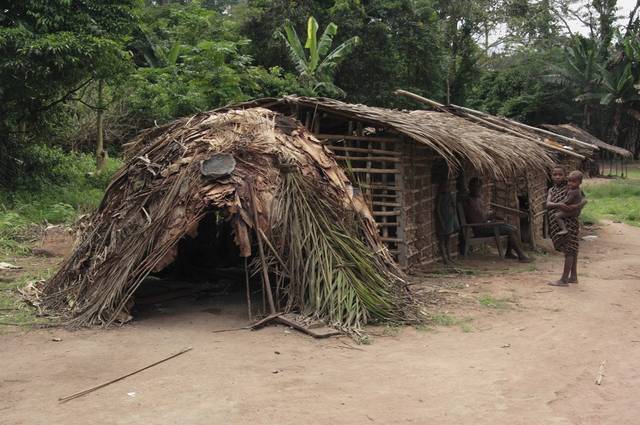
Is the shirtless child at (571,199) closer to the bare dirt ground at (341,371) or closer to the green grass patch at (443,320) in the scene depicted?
the bare dirt ground at (341,371)

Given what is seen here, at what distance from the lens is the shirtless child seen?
8695mm

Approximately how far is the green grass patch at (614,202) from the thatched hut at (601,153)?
1075mm

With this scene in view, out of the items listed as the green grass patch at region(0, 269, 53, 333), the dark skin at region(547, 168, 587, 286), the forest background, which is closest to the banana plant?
the forest background

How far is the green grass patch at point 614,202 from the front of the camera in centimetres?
1808

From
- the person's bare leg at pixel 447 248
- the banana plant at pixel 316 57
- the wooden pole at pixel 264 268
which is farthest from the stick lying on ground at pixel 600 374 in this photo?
the banana plant at pixel 316 57

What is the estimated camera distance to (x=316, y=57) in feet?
66.4

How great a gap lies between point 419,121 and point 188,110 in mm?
7732

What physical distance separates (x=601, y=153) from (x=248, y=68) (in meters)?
18.1

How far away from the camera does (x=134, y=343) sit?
6191mm

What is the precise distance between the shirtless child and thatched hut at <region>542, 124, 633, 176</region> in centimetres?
1333

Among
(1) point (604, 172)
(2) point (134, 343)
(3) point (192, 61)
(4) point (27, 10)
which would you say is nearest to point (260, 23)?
(3) point (192, 61)

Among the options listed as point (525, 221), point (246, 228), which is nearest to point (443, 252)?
point (525, 221)

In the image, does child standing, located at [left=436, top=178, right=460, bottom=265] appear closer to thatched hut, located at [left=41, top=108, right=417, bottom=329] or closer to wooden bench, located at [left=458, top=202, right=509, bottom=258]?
wooden bench, located at [left=458, top=202, right=509, bottom=258]

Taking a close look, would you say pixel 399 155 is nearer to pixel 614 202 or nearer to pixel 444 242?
pixel 444 242
